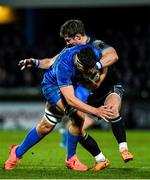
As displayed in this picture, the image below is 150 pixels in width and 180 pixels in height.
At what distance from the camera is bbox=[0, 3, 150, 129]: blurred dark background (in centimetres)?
2239

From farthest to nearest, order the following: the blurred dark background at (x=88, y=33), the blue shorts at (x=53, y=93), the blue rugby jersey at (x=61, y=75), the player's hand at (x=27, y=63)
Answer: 1. the blurred dark background at (x=88, y=33)
2. the player's hand at (x=27, y=63)
3. the blue shorts at (x=53, y=93)
4. the blue rugby jersey at (x=61, y=75)

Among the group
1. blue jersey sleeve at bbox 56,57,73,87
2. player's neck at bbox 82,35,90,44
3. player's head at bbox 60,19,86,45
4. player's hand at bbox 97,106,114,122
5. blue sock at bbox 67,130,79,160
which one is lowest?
blue sock at bbox 67,130,79,160

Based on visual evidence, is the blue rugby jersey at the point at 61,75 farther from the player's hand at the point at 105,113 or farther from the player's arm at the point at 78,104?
the player's hand at the point at 105,113

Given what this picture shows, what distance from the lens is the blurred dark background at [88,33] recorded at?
22391mm

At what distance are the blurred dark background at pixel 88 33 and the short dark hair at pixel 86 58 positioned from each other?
38.1 feet

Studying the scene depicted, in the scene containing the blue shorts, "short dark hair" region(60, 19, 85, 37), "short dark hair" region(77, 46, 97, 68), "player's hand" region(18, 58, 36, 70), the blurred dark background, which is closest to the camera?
"short dark hair" region(77, 46, 97, 68)

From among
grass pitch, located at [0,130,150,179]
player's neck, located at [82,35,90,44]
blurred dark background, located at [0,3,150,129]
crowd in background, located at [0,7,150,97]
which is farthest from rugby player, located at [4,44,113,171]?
crowd in background, located at [0,7,150,97]

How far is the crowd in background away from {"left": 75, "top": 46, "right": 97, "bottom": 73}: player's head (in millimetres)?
12316

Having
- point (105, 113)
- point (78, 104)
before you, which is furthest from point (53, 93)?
point (105, 113)

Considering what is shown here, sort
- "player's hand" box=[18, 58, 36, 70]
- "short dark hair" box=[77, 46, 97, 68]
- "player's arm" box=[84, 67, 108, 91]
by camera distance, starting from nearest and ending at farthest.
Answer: "short dark hair" box=[77, 46, 97, 68]
"player's arm" box=[84, 67, 108, 91]
"player's hand" box=[18, 58, 36, 70]

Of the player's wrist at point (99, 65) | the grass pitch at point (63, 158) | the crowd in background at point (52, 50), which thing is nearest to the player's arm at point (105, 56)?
the player's wrist at point (99, 65)

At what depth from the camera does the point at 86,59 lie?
950cm

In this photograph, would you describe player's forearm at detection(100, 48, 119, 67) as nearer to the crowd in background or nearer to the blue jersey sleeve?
the blue jersey sleeve

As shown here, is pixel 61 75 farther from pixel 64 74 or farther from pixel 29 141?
pixel 29 141
